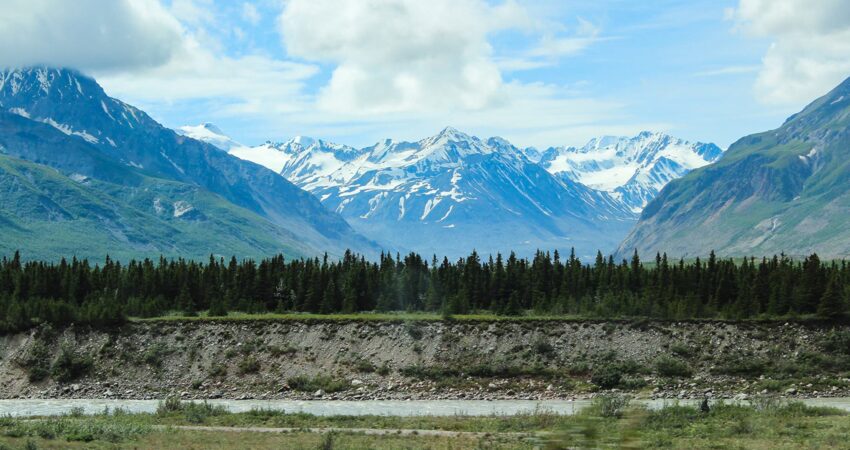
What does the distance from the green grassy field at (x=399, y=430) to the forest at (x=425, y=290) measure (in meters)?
45.5

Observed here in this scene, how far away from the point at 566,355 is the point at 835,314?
33691 mm

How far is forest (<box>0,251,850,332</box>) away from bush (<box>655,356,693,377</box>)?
1162 cm

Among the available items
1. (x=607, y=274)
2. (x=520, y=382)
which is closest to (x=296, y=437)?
(x=520, y=382)

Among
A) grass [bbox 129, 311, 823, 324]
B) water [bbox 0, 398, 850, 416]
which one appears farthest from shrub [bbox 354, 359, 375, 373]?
water [bbox 0, 398, 850, 416]

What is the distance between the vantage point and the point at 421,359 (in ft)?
358

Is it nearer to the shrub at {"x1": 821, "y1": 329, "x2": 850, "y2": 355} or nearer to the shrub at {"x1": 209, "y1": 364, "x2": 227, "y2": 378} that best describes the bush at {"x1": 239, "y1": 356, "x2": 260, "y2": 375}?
the shrub at {"x1": 209, "y1": 364, "x2": 227, "y2": 378}

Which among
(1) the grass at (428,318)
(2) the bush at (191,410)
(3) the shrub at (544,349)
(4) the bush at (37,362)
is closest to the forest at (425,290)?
(1) the grass at (428,318)

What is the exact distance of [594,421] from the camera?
52.0 feet

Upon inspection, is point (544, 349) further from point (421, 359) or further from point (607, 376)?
point (421, 359)

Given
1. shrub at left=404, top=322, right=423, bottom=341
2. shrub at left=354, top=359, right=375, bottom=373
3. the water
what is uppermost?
shrub at left=404, top=322, right=423, bottom=341

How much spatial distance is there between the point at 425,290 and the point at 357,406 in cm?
5153

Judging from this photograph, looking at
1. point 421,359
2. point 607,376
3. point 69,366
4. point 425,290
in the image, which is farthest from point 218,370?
point 607,376

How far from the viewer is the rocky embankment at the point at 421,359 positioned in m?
102

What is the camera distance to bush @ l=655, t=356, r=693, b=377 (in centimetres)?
10525
